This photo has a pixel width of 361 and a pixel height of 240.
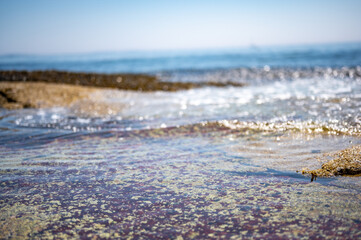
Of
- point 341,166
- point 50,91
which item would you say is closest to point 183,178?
point 341,166

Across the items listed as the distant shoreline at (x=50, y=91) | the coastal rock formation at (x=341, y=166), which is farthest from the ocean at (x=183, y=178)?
the distant shoreline at (x=50, y=91)

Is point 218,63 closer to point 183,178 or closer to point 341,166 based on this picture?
point 341,166

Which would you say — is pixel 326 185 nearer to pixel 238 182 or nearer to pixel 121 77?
pixel 238 182

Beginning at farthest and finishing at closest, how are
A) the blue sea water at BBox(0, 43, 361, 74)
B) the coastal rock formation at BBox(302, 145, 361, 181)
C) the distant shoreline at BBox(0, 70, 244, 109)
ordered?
the blue sea water at BBox(0, 43, 361, 74), the distant shoreline at BBox(0, 70, 244, 109), the coastal rock formation at BBox(302, 145, 361, 181)

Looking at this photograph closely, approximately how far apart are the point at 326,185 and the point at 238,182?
0.77m

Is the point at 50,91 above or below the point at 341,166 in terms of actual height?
above

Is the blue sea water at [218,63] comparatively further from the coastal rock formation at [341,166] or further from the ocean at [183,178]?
the coastal rock formation at [341,166]

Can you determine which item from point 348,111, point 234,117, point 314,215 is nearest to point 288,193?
point 314,215

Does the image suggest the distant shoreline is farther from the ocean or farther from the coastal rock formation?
the coastal rock formation

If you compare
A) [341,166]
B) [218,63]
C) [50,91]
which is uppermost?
[218,63]

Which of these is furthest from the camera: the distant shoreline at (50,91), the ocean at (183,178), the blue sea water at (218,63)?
the blue sea water at (218,63)

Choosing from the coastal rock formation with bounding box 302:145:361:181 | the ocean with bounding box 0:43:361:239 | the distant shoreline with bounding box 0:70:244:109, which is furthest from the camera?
the distant shoreline with bounding box 0:70:244:109

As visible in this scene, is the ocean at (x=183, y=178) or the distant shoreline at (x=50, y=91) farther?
the distant shoreline at (x=50, y=91)

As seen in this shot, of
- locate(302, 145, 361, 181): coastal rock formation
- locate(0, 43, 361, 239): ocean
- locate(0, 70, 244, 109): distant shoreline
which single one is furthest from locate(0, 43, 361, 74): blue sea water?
locate(302, 145, 361, 181): coastal rock formation
